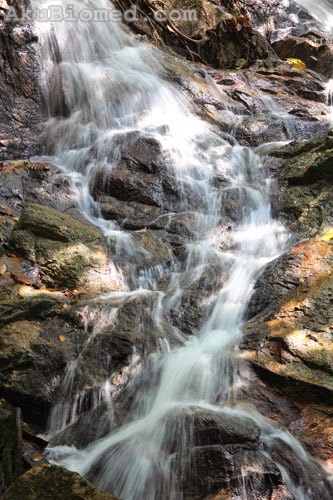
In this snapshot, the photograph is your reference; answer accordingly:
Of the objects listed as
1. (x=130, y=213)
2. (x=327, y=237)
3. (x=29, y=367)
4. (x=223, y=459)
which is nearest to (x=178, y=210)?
(x=130, y=213)

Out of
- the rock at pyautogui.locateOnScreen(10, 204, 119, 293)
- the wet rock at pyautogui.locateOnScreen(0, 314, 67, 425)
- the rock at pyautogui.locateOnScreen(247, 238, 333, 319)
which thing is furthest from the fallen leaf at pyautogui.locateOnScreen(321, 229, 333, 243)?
the wet rock at pyautogui.locateOnScreen(0, 314, 67, 425)

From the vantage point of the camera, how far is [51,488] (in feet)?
8.50

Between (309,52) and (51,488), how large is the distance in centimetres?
1478

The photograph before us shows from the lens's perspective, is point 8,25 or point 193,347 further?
point 8,25

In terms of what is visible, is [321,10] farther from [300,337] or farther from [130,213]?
[300,337]

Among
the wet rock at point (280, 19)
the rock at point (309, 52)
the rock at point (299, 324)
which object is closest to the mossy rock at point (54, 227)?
the rock at point (299, 324)

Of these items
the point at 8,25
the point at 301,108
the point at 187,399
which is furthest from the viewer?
the point at 301,108

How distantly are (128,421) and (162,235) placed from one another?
306 cm

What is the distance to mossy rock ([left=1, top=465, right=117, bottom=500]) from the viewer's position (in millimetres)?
2545

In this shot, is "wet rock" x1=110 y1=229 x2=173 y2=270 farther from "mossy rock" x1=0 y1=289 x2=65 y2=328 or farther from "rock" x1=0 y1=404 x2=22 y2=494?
"rock" x1=0 y1=404 x2=22 y2=494

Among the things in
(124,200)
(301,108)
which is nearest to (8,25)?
(124,200)

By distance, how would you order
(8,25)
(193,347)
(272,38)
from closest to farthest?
(193,347), (8,25), (272,38)

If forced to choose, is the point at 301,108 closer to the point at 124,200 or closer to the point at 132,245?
the point at 124,200

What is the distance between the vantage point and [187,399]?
4074 millimetres
